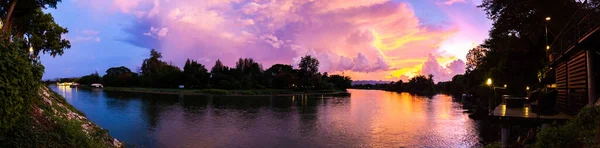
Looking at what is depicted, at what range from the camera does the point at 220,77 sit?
79.2 m

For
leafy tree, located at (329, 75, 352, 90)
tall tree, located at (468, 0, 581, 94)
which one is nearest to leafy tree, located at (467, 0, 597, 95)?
tall tree, located at (468, 0, 581, 94)

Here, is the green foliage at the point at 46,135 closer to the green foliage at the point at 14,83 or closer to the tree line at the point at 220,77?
the green foliage at the point at 14,83

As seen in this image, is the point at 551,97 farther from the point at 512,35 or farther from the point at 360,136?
the point at 512,35

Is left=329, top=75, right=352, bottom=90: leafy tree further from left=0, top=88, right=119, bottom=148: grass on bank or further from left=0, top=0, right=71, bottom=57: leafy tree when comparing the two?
left=0, top=88, right=119, bottom=148: grass on bank

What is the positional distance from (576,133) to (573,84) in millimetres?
5358

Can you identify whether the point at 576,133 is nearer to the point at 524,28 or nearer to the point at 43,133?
the point at 43,133

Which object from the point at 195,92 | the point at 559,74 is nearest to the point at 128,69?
the point at 195,92

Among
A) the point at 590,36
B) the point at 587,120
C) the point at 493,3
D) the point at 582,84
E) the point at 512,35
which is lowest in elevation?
the point at 587,120

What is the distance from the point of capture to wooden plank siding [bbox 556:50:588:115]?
998cm

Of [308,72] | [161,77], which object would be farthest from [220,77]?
[308,72]

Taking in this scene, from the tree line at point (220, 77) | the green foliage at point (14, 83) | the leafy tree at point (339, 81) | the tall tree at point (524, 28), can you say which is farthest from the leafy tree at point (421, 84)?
the green foliage at point (14, 83)

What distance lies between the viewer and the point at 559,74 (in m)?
14.0

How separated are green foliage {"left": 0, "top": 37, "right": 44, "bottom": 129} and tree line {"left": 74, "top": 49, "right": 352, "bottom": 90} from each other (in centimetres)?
6919

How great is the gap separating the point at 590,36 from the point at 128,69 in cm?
11652
